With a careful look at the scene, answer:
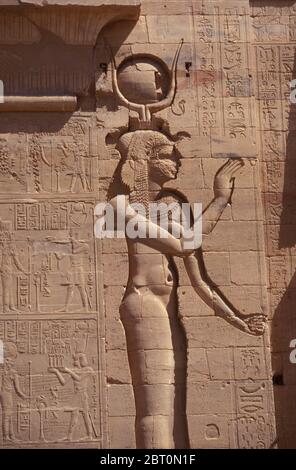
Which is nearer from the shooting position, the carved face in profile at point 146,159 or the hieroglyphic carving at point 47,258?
the hieroglyphic carving at point 47,258

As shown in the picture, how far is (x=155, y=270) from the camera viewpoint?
1006 centimetres

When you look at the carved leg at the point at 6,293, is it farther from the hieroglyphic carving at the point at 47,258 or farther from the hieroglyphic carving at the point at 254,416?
the hieroglyphic carving at the point at 254,416

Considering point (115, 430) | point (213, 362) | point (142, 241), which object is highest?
point (142, 241)

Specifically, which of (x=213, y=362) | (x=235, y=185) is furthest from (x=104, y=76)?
(x=213, y=362)

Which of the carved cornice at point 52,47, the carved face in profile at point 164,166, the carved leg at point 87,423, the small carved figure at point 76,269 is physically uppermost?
the carved cornice at point 52,47

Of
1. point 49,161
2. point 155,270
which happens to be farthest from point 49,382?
point 49,161

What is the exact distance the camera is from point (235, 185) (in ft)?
34.0

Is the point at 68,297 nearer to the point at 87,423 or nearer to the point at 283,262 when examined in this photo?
the point at 87,423

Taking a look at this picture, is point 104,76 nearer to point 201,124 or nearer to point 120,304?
point 201,124

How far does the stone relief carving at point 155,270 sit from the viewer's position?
32.2 ft

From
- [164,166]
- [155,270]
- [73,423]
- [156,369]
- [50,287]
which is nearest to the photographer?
[73,423]

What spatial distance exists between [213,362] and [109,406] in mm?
1130

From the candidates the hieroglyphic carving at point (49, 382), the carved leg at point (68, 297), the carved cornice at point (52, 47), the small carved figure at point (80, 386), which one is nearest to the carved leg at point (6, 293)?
the hieroglyphic carving at point (49, 382)

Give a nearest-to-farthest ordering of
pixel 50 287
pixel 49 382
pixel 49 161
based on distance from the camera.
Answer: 1. pixel 49 382
2. pixel 50 287
3. pixel 49 161
